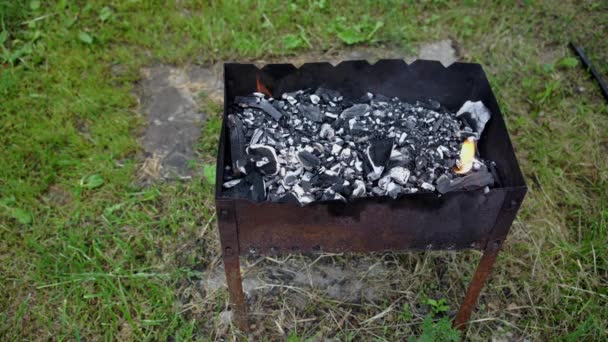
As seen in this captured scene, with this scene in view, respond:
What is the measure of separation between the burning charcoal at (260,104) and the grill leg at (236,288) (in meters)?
0.69

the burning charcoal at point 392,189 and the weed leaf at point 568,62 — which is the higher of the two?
the burning charcoal at point 392,189

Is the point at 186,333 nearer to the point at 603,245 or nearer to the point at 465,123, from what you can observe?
the point at 465,123

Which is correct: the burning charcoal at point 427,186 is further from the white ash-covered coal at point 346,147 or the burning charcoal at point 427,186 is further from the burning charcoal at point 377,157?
the burning charcoal at point 377,157

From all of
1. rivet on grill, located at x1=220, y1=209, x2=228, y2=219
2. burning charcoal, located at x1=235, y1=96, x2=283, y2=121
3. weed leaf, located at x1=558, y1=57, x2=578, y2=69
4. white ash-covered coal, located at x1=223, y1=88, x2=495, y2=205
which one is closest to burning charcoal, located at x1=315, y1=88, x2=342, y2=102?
white ash-covered coal, located at x1=223, y1=88, x2=495, y2=205

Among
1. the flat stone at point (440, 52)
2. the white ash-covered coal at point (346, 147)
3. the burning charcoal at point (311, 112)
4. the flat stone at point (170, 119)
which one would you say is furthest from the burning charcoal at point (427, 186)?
the flat stone at point (440, 52)

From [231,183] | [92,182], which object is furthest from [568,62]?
[92,182]

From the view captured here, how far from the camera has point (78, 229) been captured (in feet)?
10.1

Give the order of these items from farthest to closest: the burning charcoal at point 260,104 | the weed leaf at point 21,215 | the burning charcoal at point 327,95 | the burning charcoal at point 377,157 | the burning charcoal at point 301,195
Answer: the weed leaf at point 21,215, the burning charcoal at point 327,95, the burning charcoal at point 260,104, the burning charcoal at point 377,157, the burning charcoal at point 301,195

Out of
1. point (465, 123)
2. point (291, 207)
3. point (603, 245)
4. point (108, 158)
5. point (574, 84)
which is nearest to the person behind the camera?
point (291, 207)

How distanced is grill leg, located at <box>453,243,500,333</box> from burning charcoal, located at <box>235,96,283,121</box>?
1.12 m

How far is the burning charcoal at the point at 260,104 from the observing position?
2.48 metres

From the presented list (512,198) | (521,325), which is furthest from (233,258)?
(521,325)

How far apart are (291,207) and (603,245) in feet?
6.64

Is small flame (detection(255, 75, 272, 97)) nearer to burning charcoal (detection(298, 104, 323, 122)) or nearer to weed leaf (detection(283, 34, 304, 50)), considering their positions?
burning charcoal (detection(298, 104, 323, 122))
